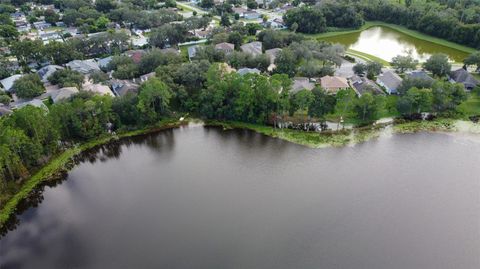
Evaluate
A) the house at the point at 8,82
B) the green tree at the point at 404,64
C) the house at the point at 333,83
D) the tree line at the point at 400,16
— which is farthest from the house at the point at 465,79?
the house at the point at 8,82

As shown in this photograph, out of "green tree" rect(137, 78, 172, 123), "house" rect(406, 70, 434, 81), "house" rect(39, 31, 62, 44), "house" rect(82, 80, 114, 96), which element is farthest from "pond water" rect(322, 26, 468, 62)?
"house" rect(39, 31, 62, 44)

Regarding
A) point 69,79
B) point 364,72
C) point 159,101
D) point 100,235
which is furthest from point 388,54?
point 100,235

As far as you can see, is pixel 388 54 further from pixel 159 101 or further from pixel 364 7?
pixel 159 101

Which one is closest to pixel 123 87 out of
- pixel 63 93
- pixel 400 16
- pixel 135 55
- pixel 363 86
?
pixel 63 93

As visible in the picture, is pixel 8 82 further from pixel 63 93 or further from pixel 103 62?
pixel 103 62

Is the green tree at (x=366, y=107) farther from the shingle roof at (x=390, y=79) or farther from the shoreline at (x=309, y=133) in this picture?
the shingle roof at (x=390, y=79)
